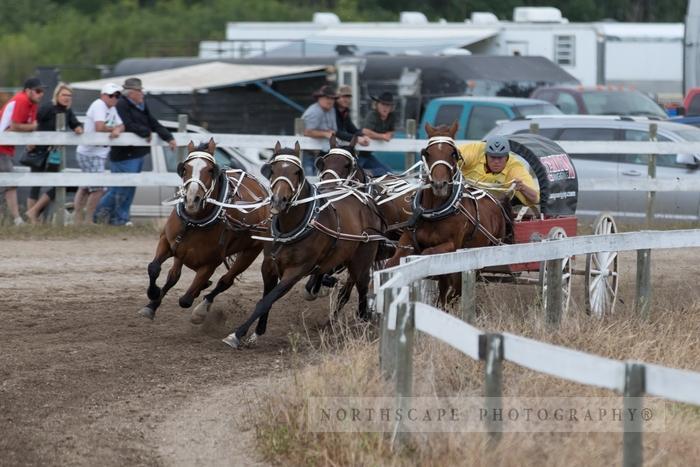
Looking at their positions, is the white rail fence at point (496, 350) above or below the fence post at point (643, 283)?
above

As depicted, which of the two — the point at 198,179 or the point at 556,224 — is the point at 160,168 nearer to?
the point at 198,179

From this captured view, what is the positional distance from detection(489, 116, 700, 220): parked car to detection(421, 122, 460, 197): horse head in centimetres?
752

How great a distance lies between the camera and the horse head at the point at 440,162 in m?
10.7

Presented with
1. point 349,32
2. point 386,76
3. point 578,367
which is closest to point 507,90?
point 386,76

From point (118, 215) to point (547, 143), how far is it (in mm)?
7229

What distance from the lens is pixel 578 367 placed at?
5.96 metres

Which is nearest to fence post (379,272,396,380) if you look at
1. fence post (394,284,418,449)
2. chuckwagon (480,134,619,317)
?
fence post (394,284,418,449)

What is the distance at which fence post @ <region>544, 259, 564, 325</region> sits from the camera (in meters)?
10.3

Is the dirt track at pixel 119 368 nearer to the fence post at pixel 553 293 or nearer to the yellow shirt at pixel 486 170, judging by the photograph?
the yellow shirt at pixel 486 170

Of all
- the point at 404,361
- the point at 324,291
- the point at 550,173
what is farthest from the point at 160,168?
the point at 404,361

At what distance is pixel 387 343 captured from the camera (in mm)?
7676

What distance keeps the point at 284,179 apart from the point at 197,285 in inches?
57.3

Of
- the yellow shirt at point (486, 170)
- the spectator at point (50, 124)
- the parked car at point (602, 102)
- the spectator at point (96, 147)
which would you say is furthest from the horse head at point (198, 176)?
the parked car at point (602, 102)

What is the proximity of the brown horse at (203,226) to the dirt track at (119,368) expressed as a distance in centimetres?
33
